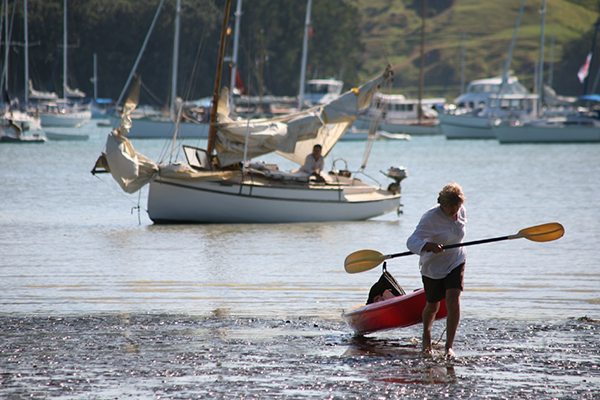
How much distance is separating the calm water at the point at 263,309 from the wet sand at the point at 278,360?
2 centimetres

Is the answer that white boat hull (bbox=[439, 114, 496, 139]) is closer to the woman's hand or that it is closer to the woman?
the woman

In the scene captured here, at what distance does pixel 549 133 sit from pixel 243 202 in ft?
154

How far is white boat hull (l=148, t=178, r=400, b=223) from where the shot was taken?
18266 millimetres

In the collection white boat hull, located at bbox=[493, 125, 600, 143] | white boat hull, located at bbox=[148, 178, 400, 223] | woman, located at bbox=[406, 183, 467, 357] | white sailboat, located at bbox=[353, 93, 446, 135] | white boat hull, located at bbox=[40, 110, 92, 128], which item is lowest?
white boat hull, located at bbox=[40, 110, 92, 128]

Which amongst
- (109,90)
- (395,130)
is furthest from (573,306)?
(109,90)

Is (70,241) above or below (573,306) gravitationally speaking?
below

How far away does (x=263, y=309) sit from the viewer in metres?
9.30

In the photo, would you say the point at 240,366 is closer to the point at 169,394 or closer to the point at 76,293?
the point at 169,394

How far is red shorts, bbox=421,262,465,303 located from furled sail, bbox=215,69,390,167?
11.4 m

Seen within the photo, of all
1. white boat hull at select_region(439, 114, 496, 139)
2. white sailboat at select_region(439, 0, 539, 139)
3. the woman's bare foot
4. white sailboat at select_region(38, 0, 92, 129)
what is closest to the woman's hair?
the woman's bare foot

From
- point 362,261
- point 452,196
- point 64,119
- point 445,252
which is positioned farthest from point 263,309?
point 64,119

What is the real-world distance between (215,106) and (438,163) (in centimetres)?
2667

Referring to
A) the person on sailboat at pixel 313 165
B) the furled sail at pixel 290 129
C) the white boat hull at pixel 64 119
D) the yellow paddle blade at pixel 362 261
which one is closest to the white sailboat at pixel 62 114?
the white boat hull at pixel 64 119

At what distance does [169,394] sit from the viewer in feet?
20.6
